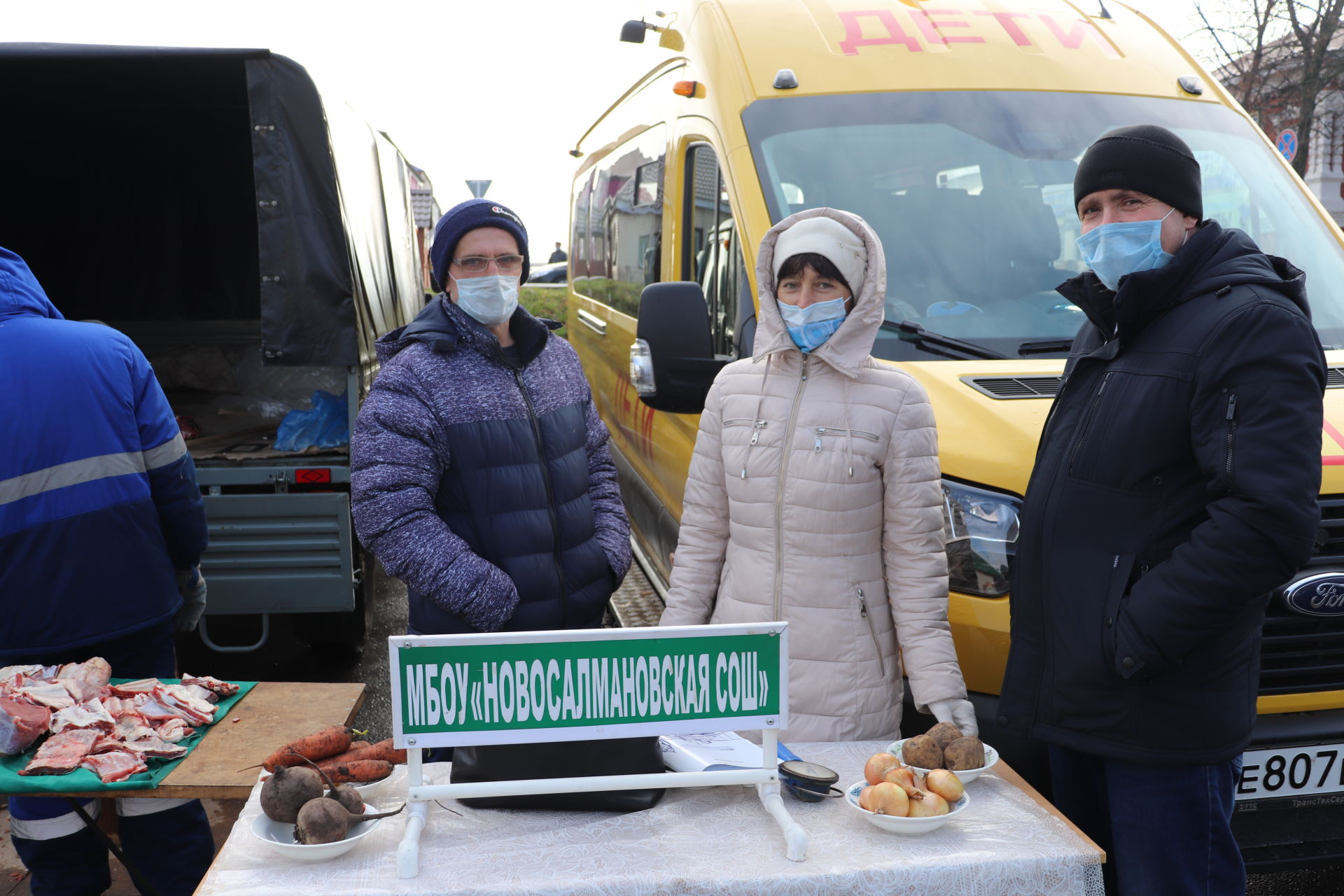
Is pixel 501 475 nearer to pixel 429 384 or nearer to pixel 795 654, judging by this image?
pixel 429 384

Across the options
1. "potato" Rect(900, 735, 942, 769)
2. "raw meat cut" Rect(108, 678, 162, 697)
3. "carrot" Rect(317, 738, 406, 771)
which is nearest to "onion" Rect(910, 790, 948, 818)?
"potato" Rect(900, 735, 942, 769)

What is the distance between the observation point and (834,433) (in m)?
2.57

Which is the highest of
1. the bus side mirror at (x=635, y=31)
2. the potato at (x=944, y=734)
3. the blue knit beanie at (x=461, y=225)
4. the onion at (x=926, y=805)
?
the bus side mirror at (x=635, y=31)

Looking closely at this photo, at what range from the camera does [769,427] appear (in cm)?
263

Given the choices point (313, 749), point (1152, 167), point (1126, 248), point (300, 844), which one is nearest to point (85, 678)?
point (313, 749)

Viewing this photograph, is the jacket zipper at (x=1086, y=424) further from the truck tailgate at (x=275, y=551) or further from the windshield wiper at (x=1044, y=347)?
the truck tailgate at (x=275, y=551)

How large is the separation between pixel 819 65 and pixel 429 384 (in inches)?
80.4

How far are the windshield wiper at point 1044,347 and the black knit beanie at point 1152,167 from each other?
108cm

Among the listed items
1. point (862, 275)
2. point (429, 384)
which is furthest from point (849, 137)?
point (429, 384)

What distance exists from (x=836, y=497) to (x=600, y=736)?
904 mm

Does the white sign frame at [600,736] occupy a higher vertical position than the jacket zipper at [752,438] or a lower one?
lower

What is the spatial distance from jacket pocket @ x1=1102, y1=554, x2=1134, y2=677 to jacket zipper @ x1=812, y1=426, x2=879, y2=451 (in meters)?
0.61

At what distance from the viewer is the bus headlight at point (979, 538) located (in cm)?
275

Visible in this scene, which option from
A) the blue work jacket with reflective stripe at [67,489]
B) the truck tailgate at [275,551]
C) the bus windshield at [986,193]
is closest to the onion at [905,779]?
the bus windshield at [986,193]
